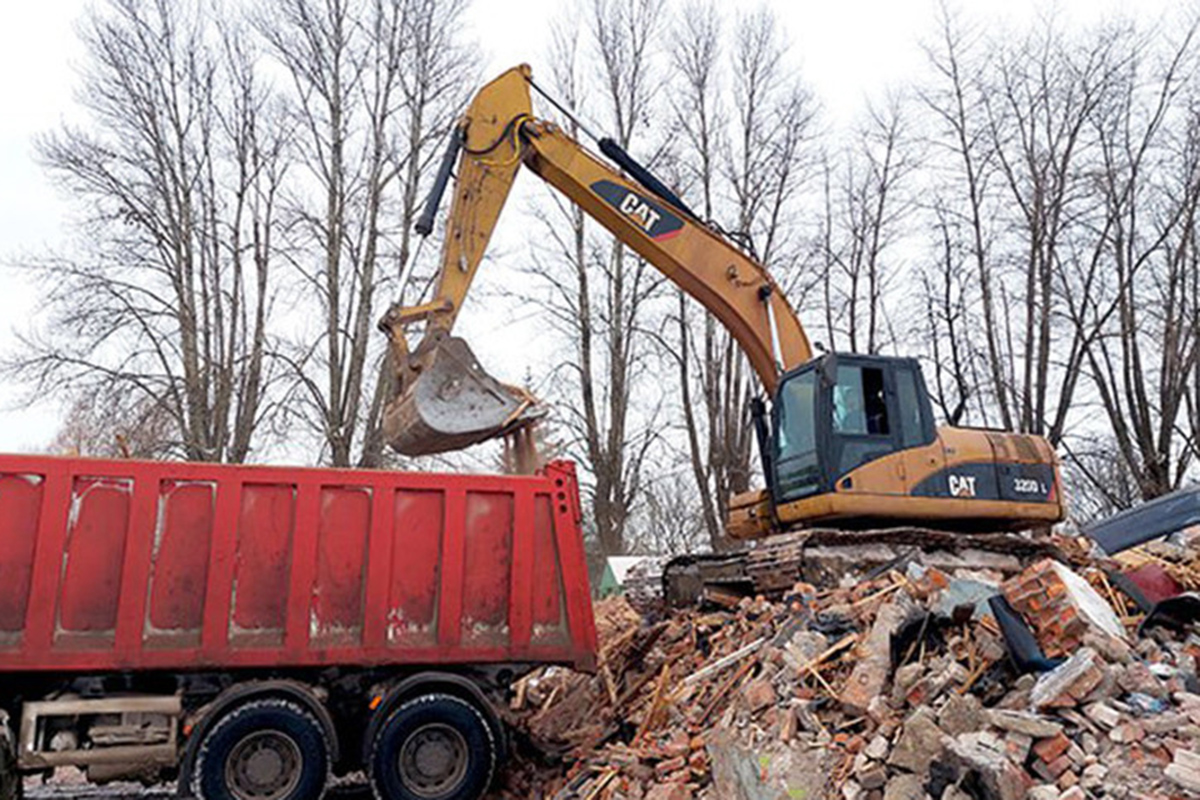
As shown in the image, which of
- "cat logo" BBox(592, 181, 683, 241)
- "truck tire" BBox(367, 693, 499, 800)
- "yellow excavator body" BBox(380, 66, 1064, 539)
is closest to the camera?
"truck tire" BBox(367, 693, 499, 800)

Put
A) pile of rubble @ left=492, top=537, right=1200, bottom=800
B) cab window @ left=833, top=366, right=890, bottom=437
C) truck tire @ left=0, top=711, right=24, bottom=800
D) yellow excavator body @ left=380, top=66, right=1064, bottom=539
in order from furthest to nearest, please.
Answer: cab window @ left=833, top=366, right=890, bottom=437 → yellow excavator body @ left=380, top=66, right=1064, bottom=539 → truck tire @ left=0, top=711, right=24, bottom=800 → pile of rubble @ left=492, top=537, right=1200, bottom=800

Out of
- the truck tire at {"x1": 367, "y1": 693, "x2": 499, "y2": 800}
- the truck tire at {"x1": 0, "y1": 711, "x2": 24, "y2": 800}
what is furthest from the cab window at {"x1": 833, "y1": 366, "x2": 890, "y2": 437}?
the truck tire at {"x1": 0, "y1": 711, "x2": 24, "y2": 800}

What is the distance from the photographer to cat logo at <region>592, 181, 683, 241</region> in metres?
9.98

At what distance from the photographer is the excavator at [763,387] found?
8.56 m

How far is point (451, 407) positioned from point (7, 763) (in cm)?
409

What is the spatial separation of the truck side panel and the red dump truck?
13mm

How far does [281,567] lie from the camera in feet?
22.0

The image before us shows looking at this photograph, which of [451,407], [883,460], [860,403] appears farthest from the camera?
[860,403]

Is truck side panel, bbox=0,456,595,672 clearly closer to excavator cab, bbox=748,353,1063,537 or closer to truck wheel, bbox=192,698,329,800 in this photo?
truck wheel, bbox=192,698,329,800

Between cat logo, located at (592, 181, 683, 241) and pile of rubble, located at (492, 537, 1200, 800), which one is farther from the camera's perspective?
cat logo, located at (592, 181, 683, 241)

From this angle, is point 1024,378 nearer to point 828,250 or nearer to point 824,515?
point 828,250

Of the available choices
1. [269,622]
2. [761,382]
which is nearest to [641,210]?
[761,382]

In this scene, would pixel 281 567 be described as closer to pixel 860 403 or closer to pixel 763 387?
pixel 860 403

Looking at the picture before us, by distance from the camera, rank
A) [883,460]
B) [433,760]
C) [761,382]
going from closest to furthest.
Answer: [433,760] → [883,460] → [761,382]
